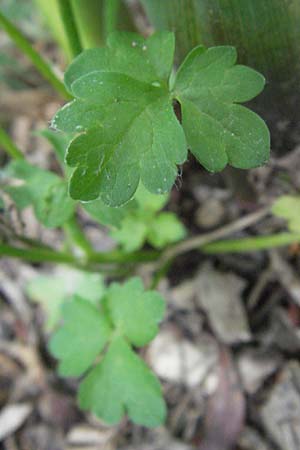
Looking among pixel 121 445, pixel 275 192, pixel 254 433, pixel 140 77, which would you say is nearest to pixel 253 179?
pixel 275 192

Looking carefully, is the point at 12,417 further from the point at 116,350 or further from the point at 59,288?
the point at 116,350

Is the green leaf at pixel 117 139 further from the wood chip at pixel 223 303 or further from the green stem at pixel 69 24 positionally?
the wood chip at pixel 223 303

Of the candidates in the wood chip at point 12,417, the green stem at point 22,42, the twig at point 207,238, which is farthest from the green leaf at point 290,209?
the wood chip at point 12,417

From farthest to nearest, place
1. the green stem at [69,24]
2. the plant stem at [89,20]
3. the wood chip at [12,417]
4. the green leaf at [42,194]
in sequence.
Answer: the wood chip at [12,417]
the plant stem at [89,20]
the green leaf at [42,194]
the green stem at [69,24]

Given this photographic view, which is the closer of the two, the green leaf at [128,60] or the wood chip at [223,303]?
the green leaf at [128,60]

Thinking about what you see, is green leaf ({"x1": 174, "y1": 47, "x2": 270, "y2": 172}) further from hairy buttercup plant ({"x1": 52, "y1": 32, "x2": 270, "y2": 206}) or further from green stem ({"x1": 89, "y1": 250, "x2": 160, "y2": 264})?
green stem ({"x1": 89, "y1": 250, "x2": 160, "y2": 264})
